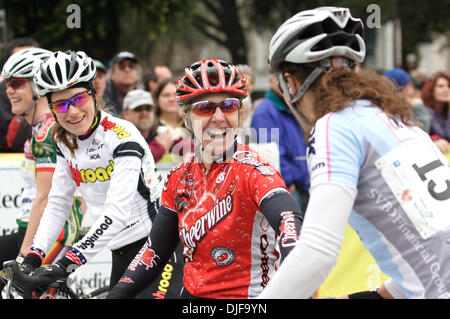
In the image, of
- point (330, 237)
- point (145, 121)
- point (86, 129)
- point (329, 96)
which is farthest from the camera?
point (145, 121)

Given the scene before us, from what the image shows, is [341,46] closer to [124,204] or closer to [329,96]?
[329,96]

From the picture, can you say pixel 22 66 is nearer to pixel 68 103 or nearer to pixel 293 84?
pixel 68 103

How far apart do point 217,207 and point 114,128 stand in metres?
1.32

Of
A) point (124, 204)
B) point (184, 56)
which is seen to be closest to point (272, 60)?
→ point (124, 204)

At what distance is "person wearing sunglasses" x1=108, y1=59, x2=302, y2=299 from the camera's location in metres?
2.91

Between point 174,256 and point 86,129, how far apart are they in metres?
0.98

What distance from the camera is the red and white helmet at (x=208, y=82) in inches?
124

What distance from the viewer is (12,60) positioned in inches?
202

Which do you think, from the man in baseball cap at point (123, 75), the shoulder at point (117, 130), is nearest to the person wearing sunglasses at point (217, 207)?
the shoulder at point (117, 130)

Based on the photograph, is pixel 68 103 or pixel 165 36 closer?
pixel 68 103

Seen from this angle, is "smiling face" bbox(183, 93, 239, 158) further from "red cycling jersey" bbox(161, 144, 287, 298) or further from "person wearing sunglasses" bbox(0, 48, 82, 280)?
"person wearing sunglasses" bbox(0, 48, 82, 280)

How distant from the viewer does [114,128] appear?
402 centimetres

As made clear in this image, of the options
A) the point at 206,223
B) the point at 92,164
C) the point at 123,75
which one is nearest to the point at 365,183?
the point at 206,223

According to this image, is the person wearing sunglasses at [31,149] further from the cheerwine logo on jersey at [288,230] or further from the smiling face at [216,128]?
the cheerwine logo on jersey at [288,230]
